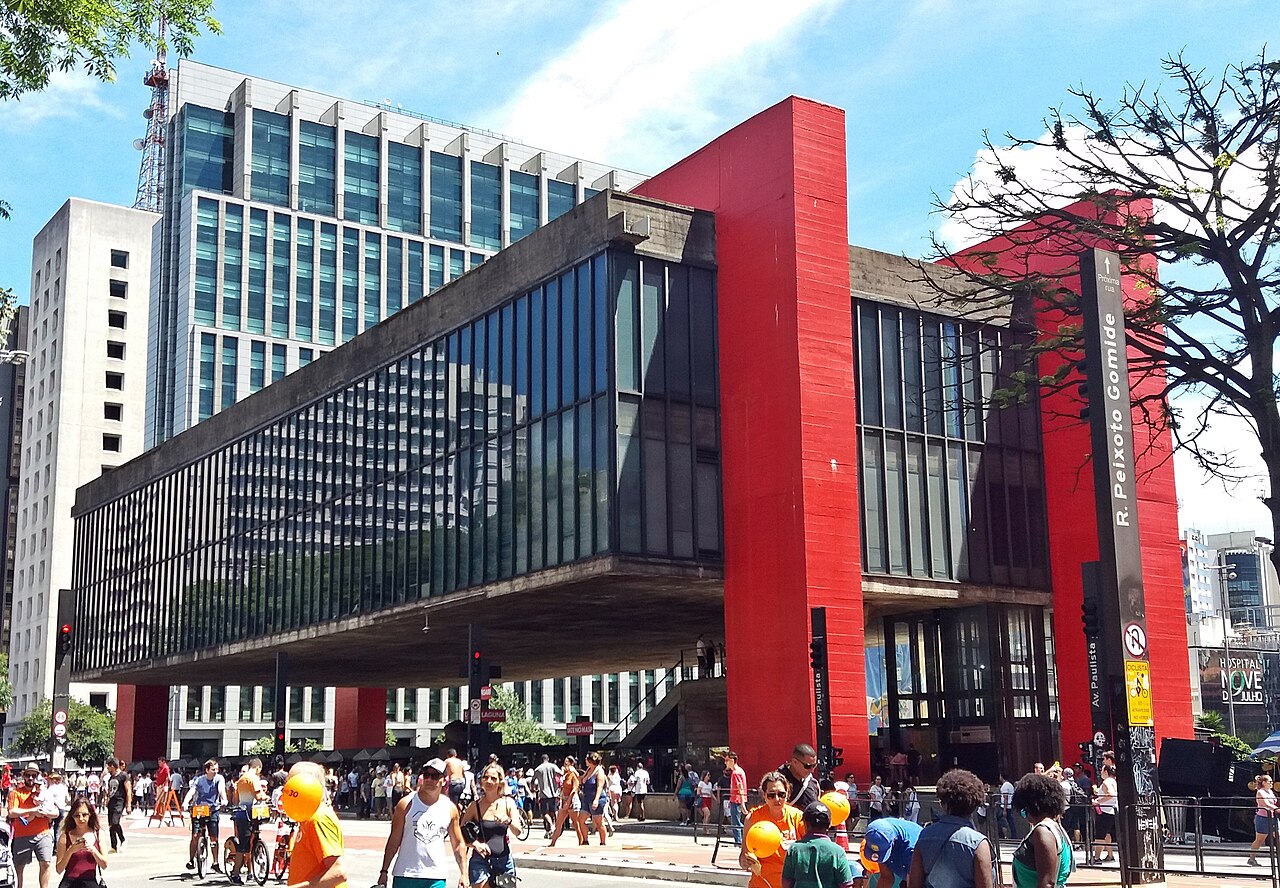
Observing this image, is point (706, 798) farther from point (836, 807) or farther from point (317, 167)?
point (317, 167)

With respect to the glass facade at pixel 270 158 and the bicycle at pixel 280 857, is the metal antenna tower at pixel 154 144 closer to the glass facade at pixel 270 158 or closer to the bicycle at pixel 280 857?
the glass facade at pixel 270 158

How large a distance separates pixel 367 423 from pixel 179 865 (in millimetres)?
23224

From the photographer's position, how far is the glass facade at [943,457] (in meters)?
37.8

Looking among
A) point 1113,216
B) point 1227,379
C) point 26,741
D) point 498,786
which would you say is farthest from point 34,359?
point 498,786

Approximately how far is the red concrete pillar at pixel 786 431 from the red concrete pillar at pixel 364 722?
4321 centimetres

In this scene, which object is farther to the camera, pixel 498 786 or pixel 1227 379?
pixel 1227 379

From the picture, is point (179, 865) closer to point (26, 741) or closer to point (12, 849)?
point (12, 849)

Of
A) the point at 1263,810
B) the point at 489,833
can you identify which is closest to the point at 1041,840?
the point at 489,833

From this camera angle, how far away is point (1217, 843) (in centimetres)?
2534

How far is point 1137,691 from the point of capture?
18.6 meters

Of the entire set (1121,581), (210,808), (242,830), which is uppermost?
(1121,581)

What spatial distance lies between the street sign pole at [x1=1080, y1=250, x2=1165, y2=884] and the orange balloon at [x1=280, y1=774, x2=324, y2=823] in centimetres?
1224

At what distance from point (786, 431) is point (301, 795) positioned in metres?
27.0

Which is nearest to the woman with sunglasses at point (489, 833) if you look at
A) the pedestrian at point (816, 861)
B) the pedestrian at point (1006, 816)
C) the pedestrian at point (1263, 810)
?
the pedestrian at point (816, 861)
